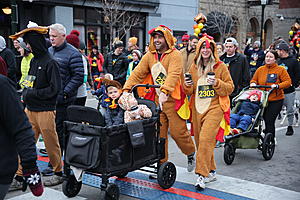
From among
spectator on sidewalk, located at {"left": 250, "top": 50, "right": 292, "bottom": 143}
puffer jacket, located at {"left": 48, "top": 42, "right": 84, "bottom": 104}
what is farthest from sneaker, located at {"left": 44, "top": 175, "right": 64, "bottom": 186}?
spectator on sidewalk, located at {"left": 250, "top": 50, "right": 292, "bottom": 143}

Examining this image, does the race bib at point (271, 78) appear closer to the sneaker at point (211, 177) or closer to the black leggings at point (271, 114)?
the black leggings at point (271, 114)

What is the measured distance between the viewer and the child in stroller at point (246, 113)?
659cm

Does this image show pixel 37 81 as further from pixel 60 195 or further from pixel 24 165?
pixel 24 165

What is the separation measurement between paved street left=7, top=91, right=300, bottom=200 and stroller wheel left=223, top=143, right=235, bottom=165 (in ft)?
0.32

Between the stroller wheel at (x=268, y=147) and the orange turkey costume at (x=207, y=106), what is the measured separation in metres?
1.53

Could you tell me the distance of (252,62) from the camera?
44.5ft

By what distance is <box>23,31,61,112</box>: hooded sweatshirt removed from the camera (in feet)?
16.5

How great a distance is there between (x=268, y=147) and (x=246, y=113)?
0.72 metres

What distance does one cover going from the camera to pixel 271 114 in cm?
725

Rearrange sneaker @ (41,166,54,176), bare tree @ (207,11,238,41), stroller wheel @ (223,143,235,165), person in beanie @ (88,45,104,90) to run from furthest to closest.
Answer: bare tree @ (207,11,238,41), person in beanie @ (88,45,104,90), stroller wheel @ (223,143,235,165), sneaker @ (41,166,54,176)

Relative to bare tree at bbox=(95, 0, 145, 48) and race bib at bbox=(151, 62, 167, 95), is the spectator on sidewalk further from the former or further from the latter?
bare tree at bbox=(95, 0, 145, 48)

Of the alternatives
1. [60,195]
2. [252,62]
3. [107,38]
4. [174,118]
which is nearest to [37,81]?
[60,195]

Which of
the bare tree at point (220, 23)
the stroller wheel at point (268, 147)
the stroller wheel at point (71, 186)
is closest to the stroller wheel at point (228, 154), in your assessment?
the stroller wheel at point (268, 147)

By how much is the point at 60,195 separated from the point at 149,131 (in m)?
1.42
